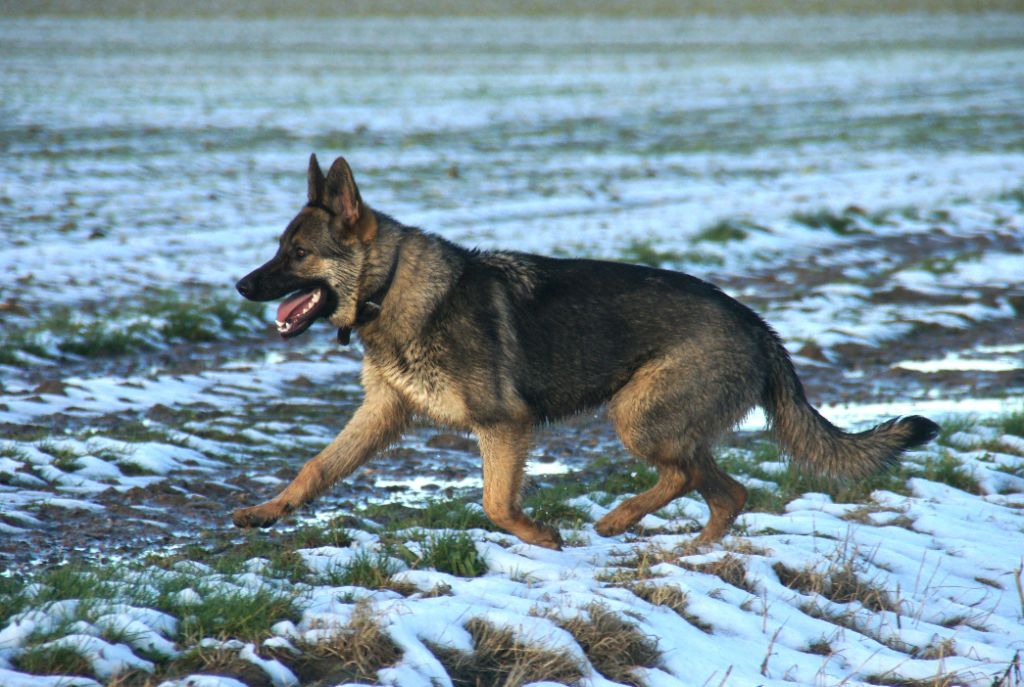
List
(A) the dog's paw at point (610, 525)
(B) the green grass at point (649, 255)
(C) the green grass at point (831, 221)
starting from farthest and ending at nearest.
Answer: (C) the green grass at point (831, 221), (B) the green grass at point (649, 255), (A) the dog's paw at point (610, 525)

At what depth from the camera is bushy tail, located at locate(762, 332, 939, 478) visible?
5.78 meters

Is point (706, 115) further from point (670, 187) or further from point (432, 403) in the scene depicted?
point (432, 403)

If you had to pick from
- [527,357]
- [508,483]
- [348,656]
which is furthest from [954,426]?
[348,656]

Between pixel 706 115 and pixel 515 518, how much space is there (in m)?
23.8

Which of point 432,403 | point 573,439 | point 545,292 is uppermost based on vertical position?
point 545,292

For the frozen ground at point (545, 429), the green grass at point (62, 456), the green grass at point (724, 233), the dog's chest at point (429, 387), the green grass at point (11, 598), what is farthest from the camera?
the green grass at point (724, 233)

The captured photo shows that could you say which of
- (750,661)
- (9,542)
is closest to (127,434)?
(9,542)

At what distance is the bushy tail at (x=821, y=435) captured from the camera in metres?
5.78

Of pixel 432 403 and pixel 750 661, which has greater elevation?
pixel 432 403

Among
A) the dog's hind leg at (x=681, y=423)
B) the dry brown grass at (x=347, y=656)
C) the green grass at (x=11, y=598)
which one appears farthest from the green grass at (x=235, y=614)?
the dog's hind leg at (x=681, y=423)

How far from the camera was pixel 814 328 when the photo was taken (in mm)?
10594

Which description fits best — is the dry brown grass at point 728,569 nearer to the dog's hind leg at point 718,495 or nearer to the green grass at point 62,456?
the dog's hind leg at point 718,495

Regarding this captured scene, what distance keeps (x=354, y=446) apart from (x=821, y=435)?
240cm

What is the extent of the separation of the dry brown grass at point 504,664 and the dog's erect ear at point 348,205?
238 centimetres
